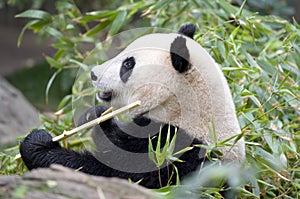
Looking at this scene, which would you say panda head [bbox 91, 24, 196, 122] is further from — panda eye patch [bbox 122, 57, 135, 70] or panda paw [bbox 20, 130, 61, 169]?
panda paw [bbox 20, 130, 61, 169]

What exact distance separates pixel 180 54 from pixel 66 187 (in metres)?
0.87

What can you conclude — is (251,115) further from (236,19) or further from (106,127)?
(106,127)

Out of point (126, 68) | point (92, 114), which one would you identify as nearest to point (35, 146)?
point (92, 114)

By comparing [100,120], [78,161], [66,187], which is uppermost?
[66,187]

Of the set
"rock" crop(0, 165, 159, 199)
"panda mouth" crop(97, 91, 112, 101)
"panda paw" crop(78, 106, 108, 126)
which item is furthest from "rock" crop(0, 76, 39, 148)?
"rock" crop(0, 165, 159, 199)

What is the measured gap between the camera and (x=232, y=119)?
6.89 ft

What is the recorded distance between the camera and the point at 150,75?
2090 mm

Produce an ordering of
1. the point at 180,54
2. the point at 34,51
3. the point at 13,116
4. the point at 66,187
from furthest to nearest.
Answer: the point at 34,51 < the point at 13,116 < the point at 180,54 < the point at 66,187

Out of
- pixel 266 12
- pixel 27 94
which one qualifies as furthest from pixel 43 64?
pixel 266 12

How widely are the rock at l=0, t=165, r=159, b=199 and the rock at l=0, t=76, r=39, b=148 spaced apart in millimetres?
2151

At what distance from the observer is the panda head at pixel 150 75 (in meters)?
2.07

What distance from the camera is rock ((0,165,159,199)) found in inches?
51.6

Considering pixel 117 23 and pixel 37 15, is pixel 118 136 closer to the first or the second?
pixel 117 23

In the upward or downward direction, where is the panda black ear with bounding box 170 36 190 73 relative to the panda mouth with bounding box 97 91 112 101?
upward
